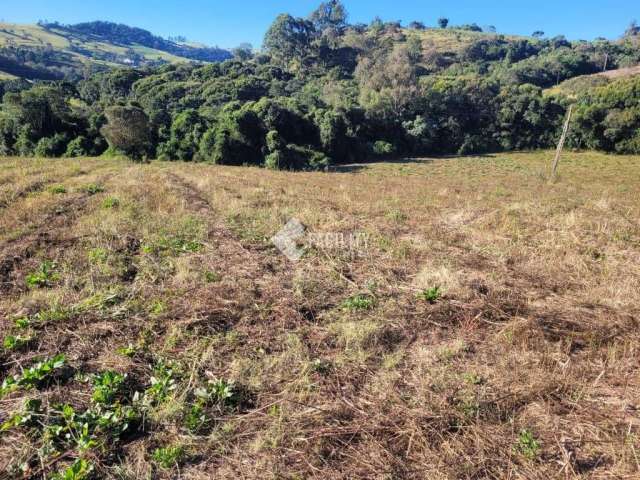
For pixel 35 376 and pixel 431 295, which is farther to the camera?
pixel 431 295

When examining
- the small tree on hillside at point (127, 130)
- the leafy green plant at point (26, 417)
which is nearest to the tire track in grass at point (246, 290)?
the leafy green plant at point (26, 417)

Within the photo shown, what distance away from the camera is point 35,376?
8.68 ft

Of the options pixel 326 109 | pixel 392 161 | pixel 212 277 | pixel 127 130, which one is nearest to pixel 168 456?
pixel 212 277

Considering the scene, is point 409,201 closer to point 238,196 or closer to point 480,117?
point 238,196

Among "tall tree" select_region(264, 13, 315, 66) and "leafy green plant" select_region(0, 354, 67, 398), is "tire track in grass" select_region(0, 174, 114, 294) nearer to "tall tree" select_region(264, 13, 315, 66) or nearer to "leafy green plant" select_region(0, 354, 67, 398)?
"leafy green plant" select_region(0, 354, 67, 398)

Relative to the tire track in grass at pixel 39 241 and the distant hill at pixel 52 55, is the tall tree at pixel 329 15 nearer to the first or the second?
the distant hill at pixel 52 55

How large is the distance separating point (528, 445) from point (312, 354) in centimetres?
172

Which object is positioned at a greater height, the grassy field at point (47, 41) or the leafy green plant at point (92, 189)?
the grassy field at point (47, 41)

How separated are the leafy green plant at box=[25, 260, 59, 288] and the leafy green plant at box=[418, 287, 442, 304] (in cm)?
445

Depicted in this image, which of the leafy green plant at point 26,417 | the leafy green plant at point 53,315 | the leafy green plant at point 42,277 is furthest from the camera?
the leafy green plant at point 42,277

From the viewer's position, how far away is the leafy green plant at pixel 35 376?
2.57 metres

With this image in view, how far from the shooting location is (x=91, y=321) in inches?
138

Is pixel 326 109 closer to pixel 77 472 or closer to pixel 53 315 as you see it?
pixel 53 315

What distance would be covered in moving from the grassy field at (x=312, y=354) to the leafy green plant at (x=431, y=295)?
2 cm
